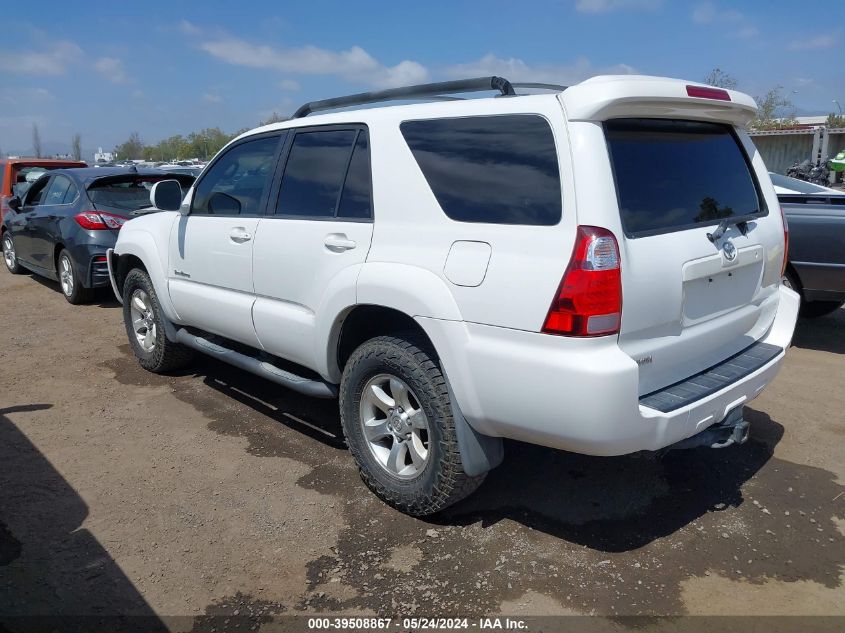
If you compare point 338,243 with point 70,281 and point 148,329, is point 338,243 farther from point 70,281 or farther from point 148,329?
point 70,281

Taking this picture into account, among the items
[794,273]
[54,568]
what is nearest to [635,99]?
[54,568]

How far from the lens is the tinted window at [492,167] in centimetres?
284

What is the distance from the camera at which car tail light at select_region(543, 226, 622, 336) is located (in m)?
2.65

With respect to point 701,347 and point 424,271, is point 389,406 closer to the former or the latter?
point 424,271

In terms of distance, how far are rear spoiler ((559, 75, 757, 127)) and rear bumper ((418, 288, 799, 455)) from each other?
0.91 meters

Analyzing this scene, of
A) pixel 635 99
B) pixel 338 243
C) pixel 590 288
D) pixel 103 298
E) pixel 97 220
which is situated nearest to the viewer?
pixel 590 288

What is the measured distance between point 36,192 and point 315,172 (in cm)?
748

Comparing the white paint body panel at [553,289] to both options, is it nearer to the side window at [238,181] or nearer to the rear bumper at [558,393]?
the rear bumper at [558,393]

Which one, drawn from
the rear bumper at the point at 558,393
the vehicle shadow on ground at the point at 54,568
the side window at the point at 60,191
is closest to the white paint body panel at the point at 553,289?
the rear bumper at the point at 558,393

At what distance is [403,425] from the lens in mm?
3441

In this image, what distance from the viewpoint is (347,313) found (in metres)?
3.57

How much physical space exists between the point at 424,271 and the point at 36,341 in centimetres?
549

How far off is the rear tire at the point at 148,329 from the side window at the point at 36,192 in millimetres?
4624

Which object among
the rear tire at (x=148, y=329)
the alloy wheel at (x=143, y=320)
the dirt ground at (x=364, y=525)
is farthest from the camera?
the alloy wheel at (x=143, y=320)
